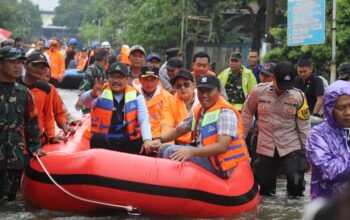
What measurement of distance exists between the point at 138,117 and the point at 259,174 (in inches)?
58.8

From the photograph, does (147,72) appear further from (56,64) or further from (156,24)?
(156,24)

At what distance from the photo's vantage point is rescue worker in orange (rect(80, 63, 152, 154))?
6.29 m

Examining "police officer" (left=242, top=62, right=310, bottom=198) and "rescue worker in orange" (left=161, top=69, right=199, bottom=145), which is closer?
"police officer" (left=242, top=62, right=310, bottom=198)

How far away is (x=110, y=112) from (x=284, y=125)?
1.78 metres

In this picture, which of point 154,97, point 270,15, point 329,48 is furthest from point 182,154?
point 270,15

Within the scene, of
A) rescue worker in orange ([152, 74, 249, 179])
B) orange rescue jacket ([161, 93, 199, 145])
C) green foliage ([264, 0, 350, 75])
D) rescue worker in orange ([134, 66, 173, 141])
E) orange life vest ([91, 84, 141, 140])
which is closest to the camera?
rescue worker in orange ([152, 74, 249, 179])

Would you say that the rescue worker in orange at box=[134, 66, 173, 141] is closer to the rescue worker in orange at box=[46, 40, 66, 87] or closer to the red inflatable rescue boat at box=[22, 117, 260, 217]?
the red inflatable rescue boat at box=[22, 117, 260, 217]

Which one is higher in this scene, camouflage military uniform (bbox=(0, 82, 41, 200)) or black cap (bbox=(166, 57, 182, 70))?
black cap (bbox=(166, 57, 182, 70))

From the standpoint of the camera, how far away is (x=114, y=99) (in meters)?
6.34

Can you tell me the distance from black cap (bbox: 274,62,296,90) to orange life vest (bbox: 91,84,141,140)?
1472 mm

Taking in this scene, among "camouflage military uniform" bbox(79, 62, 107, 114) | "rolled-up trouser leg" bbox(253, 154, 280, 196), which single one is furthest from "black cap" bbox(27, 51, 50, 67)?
"rolled-up trouser leg" bbox(253, 154, 280, 196)

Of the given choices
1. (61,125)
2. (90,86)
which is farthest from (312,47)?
(61,125)

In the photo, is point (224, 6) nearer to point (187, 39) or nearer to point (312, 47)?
point (187, 39)

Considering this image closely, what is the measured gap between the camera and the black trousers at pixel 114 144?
20.8 ft
